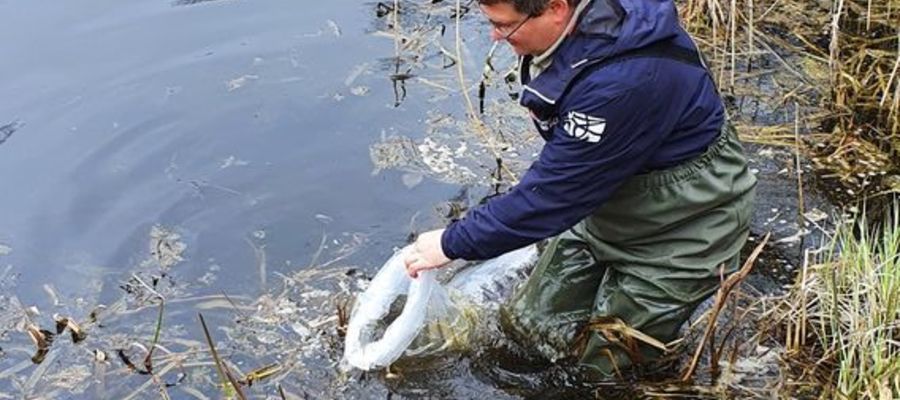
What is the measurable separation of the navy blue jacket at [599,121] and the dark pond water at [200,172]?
943 mm

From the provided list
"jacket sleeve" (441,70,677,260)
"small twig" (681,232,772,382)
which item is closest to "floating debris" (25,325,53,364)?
"jacket sleeve" (441,70,677,260)

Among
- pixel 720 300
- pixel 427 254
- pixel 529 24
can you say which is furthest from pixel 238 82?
pixel 720 300

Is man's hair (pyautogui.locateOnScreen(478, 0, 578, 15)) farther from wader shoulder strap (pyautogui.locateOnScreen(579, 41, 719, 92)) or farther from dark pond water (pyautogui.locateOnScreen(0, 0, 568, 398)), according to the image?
dark pond water (pyautogui.locateOnScreen(0, 0, 568, 398))

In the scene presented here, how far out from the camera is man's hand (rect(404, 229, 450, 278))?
9.82 feet

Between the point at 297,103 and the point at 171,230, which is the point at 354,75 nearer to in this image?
the point at 297,103

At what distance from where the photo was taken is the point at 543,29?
8.67 feet

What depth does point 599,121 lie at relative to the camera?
2.63m

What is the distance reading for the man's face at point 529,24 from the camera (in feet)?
8.48

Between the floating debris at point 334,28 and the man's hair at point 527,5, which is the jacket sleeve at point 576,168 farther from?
the floating debris at point 334,28

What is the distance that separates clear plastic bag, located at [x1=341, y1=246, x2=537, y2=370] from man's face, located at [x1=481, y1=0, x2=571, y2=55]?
0.88m

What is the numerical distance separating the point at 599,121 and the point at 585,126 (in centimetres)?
4

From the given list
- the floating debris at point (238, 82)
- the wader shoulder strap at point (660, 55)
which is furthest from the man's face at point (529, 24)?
the floating debris at point (238, 82)

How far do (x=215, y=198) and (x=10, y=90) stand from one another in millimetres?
1509

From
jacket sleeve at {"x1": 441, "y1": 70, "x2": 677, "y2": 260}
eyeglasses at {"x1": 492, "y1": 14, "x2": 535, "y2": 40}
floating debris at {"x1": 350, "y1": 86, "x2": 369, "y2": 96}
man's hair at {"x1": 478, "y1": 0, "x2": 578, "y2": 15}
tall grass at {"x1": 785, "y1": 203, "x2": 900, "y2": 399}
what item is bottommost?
floating debris at {"x1": 350, "y1": 86, "x2": 369, "y2": 96}
